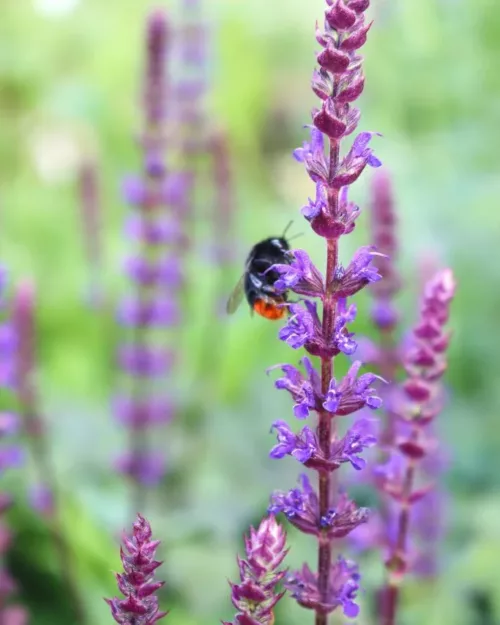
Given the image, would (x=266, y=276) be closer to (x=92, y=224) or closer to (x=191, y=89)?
(x=92, y=224)

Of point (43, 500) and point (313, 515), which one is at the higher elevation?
point (313, 515)

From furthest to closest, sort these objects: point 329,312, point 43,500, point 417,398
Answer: point 43,500
point 417,398
point 329,312

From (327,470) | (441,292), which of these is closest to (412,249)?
(441,292)

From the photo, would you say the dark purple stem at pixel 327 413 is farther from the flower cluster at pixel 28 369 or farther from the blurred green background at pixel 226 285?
the blurred green background at pixel 226 285

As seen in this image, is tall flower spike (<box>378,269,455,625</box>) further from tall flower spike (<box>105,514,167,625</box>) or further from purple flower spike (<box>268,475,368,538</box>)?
tall flower spike (<box>105,514,167,625</box>)

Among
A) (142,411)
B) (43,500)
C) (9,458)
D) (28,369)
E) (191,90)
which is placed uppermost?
(191,90)

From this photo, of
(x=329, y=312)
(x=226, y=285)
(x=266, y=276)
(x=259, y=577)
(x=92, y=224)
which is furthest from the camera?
(x=226, y=285)

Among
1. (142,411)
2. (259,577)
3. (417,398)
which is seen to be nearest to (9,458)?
(142,411)
